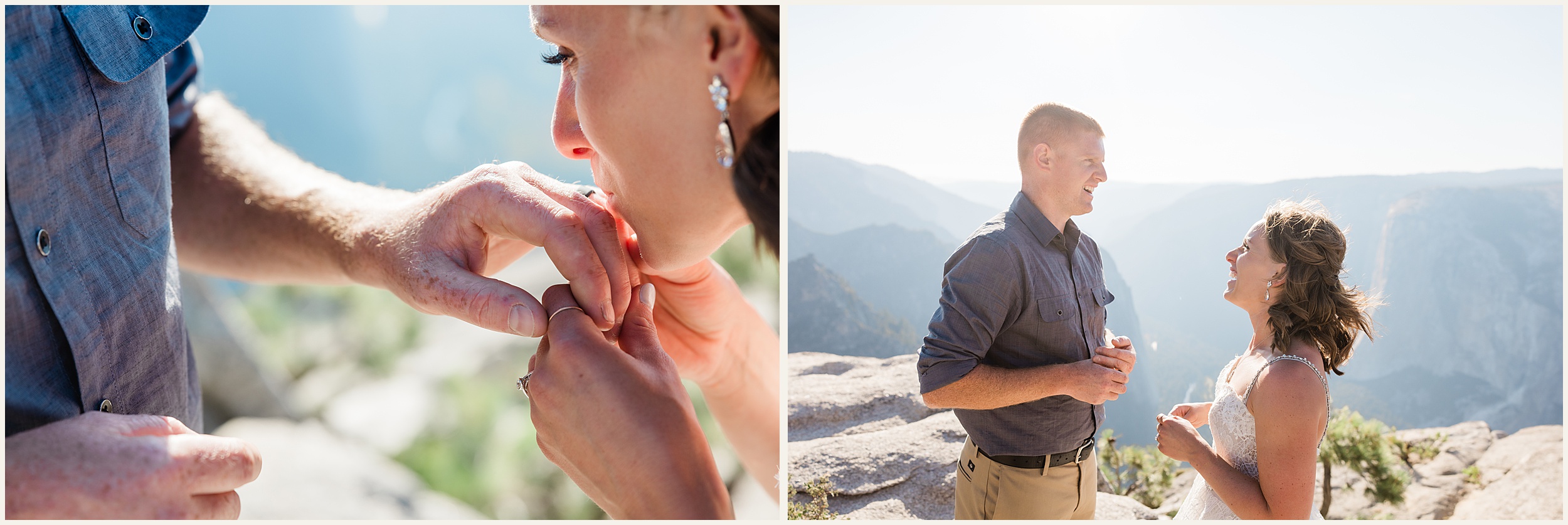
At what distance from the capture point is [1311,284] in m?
1.82

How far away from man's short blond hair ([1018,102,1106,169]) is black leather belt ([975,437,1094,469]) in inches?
32.8

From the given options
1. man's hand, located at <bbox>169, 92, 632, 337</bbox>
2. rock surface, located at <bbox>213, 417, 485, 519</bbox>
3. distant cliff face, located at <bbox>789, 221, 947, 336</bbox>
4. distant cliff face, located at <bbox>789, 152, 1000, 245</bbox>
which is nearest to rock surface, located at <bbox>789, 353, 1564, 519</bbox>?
distant cliff face, located at <bbox>789, 221, 947, 336</bbox>

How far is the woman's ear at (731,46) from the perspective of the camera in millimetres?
1079

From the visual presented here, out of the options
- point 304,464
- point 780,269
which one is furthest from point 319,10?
point 780,269

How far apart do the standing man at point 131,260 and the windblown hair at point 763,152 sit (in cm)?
28

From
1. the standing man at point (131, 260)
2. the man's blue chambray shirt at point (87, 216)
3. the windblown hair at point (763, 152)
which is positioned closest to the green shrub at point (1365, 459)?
the windblown hair at point (763, 152)

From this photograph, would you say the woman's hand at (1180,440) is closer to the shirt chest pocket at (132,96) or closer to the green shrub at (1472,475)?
the shirt chest pocket at (132,96)

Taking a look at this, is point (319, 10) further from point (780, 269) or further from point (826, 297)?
point (780, 269)

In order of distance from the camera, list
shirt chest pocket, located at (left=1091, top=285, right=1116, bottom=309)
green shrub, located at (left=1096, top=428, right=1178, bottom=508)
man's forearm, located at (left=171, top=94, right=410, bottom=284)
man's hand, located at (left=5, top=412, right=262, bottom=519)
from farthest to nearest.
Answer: green shrub, located at (left=1096, top=428, right=1178, bottom=508) < shirt chest pocket, located at (left=1091, top=285, right=1116, bottom=309) < man's forearm, located at (left=171, top=94, right=410, bottom=284) < man's hand, located at (left=5, top=412, right=262, bottom=519)

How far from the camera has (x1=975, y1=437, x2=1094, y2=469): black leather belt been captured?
6.58 feet

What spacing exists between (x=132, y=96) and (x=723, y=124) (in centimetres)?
96

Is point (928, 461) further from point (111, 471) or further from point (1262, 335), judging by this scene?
point (111, 471)

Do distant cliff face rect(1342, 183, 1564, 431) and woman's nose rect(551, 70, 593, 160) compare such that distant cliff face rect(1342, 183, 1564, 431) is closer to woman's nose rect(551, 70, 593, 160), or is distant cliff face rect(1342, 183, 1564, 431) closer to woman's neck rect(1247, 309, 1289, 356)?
woman's neck rect(1247, 309, 1289, 356)

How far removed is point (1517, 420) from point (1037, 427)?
4.84m
